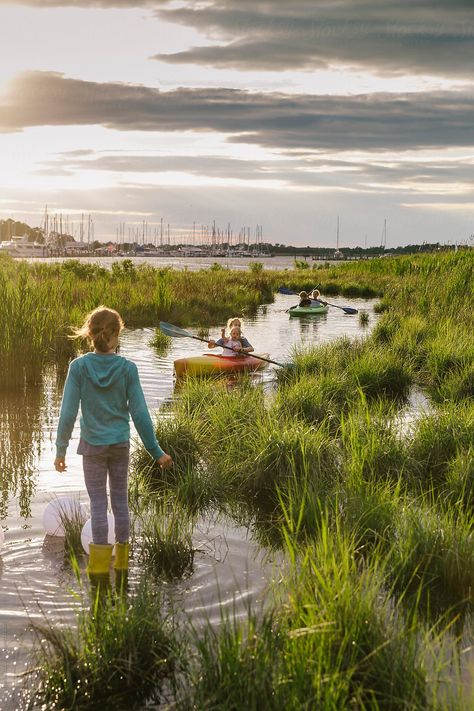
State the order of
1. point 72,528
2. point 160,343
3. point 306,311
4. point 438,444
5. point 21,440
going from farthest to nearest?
point 306,311, point 160,343, point 21,440, point 438,444, point 72,528

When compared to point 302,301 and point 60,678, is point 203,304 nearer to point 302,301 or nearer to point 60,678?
point 302,301

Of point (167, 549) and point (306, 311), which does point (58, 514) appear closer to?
point (167, 549)

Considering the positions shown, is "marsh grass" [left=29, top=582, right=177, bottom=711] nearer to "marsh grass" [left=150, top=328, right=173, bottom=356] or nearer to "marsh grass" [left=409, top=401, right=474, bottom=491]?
"marsh grass" [left=409, top=401, right=474, bottom=491]

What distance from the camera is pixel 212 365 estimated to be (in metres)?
12.9

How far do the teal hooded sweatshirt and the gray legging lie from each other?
0.07m

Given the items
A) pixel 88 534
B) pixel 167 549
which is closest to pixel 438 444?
pixel 167 549

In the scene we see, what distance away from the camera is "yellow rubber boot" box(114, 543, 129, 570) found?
4.98m

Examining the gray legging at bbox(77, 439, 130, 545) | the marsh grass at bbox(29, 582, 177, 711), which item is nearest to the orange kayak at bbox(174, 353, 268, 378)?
the gray legging at bbox(77, 439, 130, 545)

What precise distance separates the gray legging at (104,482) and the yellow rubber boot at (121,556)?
0.07m

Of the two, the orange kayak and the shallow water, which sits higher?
the orange kayak

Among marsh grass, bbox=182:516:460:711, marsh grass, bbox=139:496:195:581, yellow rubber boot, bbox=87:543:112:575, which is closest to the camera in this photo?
marsh grass, bbox=182:516:460:711

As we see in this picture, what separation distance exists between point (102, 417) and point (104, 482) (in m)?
0.44

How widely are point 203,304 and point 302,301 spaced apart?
337 cm

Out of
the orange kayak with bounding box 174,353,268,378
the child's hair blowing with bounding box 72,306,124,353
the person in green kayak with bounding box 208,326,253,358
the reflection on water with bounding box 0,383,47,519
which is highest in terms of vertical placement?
the child's hair blowing with bounding box 72,306,124,353
